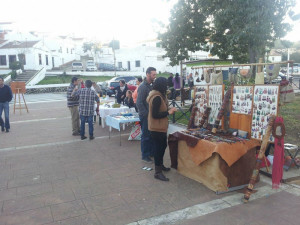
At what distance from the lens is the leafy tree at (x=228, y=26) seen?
7.73m

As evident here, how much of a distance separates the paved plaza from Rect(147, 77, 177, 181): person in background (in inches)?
16.5

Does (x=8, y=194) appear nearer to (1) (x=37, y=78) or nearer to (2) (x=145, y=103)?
(2) (x=145, y=103)

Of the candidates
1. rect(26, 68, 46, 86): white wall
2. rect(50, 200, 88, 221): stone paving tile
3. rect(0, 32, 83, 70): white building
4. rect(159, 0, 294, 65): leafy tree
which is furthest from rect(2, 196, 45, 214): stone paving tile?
rect(0, 32, 83, 70): white building

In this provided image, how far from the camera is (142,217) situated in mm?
3625

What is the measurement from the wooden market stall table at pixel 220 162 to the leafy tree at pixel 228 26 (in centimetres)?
469

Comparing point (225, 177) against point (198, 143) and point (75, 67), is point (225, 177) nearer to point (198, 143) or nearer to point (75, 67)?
point (198, 143)

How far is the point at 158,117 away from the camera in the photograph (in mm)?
4598

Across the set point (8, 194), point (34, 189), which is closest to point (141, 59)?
point (34, 189)

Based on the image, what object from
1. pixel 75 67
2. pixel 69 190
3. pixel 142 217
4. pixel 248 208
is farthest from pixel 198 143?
pixel 75 67

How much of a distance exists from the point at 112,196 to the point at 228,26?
8.38m

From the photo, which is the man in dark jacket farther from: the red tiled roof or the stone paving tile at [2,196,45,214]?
the red tiled roof

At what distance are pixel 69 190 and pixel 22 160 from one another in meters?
2.21

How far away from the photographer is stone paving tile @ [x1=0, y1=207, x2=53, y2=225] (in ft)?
11.6

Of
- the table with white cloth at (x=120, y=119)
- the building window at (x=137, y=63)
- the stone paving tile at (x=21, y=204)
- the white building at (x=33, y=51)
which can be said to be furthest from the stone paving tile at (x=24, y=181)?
the building window at (x=137, y=63)
